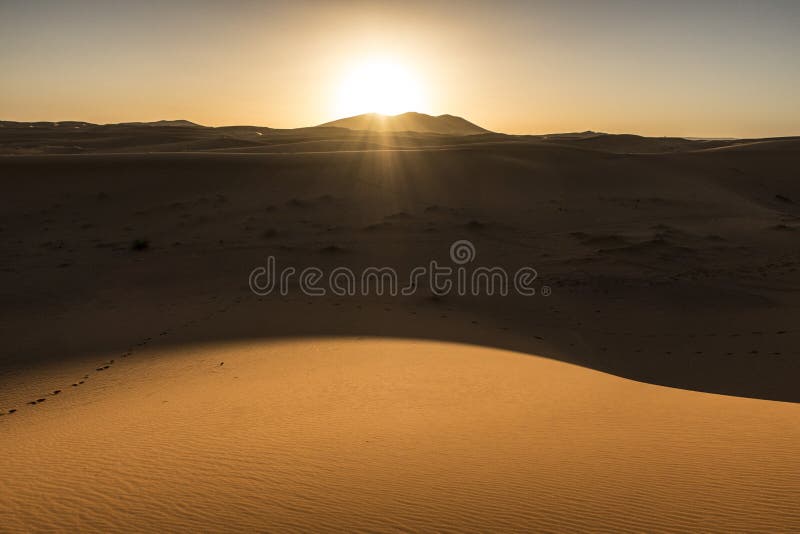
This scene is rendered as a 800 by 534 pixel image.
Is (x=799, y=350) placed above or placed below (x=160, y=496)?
below

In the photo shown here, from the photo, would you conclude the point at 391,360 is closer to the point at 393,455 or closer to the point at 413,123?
the point at 393,455

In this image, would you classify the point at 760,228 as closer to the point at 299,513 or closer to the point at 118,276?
the point at 118,276

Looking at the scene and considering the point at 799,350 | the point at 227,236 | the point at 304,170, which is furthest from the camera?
the point at 304,170

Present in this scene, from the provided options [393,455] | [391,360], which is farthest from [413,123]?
[393,455]

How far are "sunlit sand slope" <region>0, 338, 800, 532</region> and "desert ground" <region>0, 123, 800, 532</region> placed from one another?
28mm

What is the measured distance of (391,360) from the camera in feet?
29.6

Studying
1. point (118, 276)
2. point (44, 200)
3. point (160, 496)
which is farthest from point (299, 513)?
point (44, 200)

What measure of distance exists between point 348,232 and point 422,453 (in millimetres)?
15312

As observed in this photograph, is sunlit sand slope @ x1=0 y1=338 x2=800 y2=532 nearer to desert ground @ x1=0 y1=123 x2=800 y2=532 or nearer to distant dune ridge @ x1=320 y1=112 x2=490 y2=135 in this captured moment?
desert ground @ x1=0 y1=123 x2=800 y2=532

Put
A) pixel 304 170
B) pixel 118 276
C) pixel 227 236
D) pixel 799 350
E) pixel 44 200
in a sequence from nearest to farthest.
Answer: pixel 799 350 → pixel 118 276 → pixel 227 236 → pixel 44 200 → pixel 304 170

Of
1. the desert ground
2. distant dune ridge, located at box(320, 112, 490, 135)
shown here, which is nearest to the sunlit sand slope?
the desert ground

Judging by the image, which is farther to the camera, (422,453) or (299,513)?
(422,453)

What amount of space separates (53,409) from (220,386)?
1791 millimetres

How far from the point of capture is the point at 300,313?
499 inches
